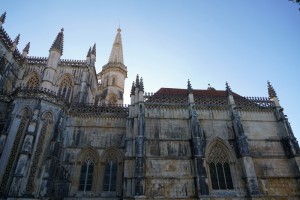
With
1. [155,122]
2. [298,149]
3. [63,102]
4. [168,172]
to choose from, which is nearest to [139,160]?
[168,172]

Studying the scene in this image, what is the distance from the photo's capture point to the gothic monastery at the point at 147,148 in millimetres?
13709

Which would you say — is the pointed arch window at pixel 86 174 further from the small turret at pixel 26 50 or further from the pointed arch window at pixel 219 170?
the small turret at pixel 26 50

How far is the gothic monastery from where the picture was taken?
45.0ft

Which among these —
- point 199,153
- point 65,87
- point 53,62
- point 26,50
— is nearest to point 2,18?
point 26,50

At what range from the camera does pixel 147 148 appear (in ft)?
50.2

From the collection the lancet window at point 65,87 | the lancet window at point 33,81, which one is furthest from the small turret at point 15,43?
the lancet window at point 65,87

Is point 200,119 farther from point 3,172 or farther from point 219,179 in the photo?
point 3,172

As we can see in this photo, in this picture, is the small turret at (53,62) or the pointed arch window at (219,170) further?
the small turret at (53,62)

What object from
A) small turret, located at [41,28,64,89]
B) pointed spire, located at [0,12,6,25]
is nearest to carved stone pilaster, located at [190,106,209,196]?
small turret, located at [41,28,64,89]

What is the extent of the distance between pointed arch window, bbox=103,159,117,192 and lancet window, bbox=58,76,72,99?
401 inches

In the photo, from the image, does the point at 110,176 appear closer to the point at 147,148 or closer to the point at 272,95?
the point at 147,148

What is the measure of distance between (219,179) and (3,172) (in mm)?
13491

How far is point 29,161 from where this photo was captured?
13297 mm

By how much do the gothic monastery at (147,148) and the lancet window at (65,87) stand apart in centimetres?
628
